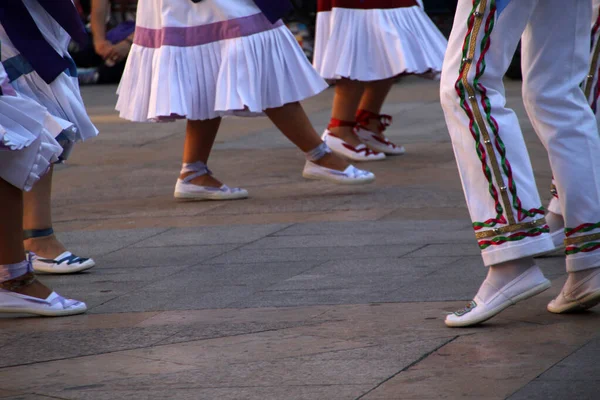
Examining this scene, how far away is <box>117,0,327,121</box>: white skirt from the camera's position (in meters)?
6.03

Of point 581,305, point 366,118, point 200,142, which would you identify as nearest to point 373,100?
point 366,118

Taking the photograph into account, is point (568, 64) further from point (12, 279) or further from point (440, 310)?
point (12, 279)

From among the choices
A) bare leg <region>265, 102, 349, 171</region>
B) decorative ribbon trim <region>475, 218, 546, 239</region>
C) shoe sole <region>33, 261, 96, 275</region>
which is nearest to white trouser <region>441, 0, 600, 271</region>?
decorative ribbon trim <region>475, 218, 546, 239</region>

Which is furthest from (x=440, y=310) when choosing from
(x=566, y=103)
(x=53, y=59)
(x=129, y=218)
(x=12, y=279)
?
(x=129, y=218)

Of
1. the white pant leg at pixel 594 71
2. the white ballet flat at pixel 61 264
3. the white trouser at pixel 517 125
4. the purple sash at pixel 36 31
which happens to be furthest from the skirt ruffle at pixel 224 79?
the white trouser at pixel 517 125

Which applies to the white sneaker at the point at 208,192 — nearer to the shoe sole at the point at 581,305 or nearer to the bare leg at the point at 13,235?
the bare leg at the point at 13,235

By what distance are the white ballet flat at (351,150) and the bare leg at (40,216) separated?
288 centimetres

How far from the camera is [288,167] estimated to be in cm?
749

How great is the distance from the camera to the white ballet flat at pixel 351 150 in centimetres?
747

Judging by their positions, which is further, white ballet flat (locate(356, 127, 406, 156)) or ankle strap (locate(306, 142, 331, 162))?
white ballet flat (locate(356, 127, 406, 156))

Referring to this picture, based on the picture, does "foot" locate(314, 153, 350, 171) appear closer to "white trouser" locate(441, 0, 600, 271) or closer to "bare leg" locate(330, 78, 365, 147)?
"bare leg" locate(330, 78, 365, 147)

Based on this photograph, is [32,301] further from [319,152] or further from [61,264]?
[319,152]

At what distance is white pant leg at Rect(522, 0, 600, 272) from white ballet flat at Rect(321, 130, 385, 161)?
3.74 meters

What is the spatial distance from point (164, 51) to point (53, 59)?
1.65 metres
